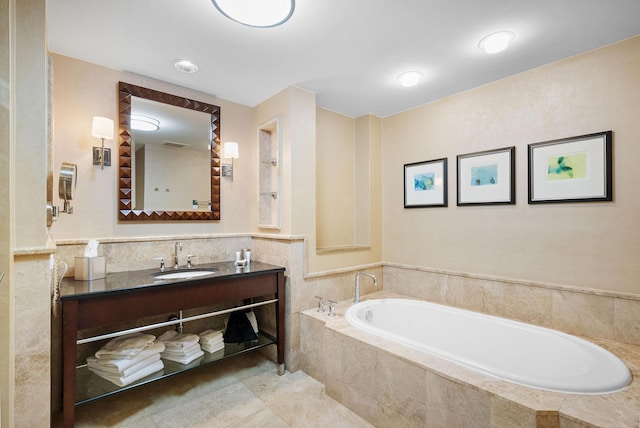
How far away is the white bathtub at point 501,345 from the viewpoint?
143cm

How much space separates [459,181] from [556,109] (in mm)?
843

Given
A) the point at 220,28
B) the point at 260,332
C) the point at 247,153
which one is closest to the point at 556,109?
the point at 220,28

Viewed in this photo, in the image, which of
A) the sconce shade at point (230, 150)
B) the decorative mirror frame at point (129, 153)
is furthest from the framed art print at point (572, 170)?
the decorative mirror frame at point (129, 153)

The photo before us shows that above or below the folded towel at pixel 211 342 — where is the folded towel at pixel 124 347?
above

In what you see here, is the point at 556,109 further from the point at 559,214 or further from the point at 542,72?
the point at 559,214

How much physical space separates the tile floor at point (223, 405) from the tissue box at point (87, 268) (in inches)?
34.3

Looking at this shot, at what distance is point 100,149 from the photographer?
215 centimetres

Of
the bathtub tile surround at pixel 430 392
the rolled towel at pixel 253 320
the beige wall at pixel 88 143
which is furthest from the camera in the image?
the rolled towel at pixel 253 320

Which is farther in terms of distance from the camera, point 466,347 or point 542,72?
point 466,347

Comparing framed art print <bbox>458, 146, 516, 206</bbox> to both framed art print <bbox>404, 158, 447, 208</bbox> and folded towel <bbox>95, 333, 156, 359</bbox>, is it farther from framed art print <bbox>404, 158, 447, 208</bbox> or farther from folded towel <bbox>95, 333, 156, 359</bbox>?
folded towel <bbox>95, 333, 156, 359</bbox>

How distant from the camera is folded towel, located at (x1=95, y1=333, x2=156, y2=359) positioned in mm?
1907

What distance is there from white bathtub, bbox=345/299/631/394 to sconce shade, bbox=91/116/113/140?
221 centimetres

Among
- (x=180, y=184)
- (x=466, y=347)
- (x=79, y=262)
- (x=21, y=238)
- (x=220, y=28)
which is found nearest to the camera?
(x=21, y=238)

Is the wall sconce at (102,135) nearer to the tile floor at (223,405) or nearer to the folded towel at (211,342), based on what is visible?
the folded towel at (211,342)
